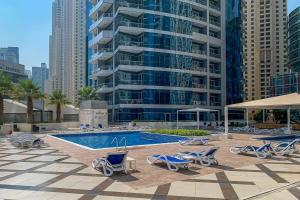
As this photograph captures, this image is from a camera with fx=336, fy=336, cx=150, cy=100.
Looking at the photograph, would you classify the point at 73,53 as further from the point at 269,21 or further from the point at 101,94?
the point at 269,21

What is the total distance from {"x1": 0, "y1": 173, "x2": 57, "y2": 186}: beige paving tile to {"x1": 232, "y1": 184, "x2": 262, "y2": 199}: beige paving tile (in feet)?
20.5

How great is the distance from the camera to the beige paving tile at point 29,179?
10938 millimetres

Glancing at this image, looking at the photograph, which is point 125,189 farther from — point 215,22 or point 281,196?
point 215,22

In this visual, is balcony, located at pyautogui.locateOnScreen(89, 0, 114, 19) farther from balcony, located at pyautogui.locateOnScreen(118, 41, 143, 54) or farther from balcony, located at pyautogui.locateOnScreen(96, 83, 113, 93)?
balcony, located at pyautogui.locateOnScreen(96, 83, 113, 93)

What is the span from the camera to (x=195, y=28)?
59.7 m

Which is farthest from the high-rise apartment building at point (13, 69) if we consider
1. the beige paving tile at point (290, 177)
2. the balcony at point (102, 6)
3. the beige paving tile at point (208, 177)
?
the beige paving tile at point (290, 177)

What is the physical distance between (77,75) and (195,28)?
62436 mm

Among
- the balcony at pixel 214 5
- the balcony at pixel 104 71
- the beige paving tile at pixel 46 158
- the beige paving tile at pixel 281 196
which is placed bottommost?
the beige paving tile at pixel 281 196

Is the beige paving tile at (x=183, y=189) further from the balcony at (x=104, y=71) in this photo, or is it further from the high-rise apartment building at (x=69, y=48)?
the high-rise apartment building at (x=69, y=48)

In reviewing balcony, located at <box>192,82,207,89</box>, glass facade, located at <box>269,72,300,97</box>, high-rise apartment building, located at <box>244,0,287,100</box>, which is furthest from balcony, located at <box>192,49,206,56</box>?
high-rise apartment building, located at <box>244,0,287,100</box>

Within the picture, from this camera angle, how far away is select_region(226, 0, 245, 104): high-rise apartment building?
6419 centimetres

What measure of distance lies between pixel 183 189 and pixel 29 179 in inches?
210

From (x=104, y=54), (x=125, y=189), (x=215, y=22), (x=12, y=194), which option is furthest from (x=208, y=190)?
(x=215, y=22)

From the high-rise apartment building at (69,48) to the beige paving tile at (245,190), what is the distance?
326ft
